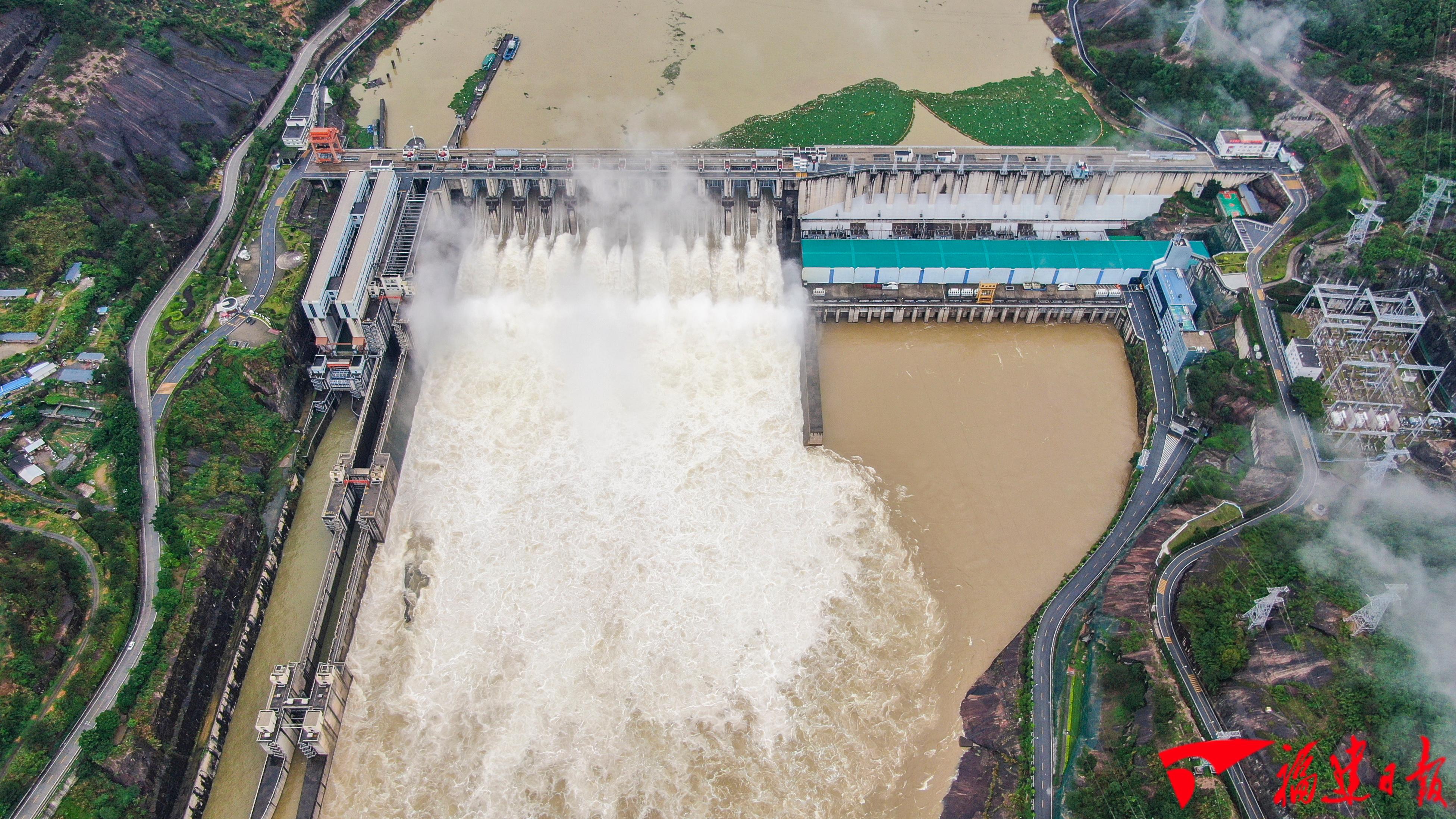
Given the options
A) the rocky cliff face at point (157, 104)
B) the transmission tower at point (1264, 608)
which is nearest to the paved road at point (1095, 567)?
the transmission tower at point (1264, 608)

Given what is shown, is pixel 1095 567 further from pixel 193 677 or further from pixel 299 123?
pixel 299 123

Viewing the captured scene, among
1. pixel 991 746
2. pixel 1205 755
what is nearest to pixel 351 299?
pixel 991 746

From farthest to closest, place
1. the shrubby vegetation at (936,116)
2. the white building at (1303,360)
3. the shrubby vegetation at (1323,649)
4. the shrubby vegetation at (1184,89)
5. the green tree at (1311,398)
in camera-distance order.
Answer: the shrubby vegetation at (936,116) < the shrubby vegetation at (1184,89) < the white building at (1303,360) < the green tree at (1311,398) < the shrubby vegetation at (1323,649)

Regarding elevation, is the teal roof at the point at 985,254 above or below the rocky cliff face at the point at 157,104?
below

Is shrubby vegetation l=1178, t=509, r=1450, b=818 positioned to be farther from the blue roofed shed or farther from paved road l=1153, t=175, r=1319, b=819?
the blue roofed shed

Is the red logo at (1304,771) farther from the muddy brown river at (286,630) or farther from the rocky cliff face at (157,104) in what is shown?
the rocky cliff face at (157,104)
